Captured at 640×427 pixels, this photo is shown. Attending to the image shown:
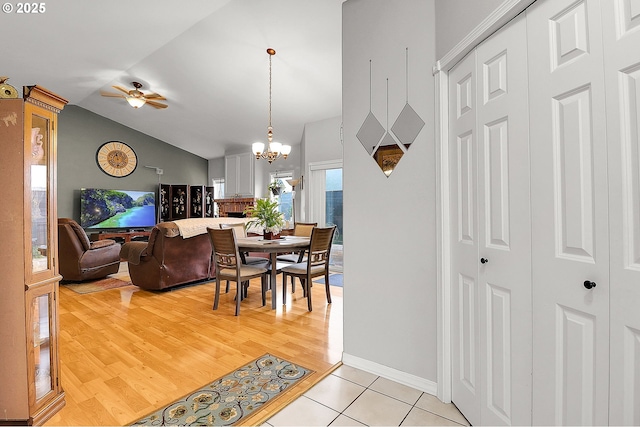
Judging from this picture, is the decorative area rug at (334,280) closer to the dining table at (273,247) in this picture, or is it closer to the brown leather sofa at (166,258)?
the dining table at (273,247)

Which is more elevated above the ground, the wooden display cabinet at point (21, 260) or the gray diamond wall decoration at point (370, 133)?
the gray diamond wall decoration at point (370, 133)

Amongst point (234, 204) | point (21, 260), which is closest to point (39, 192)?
point (21, 260)

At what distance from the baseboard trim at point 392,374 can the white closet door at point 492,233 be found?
0.18 meters

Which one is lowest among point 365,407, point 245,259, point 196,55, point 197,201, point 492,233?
point 365,407

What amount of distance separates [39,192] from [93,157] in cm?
697

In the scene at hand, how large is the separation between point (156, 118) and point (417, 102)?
23.2 feet

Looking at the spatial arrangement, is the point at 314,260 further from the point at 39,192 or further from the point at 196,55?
the point at 196,55

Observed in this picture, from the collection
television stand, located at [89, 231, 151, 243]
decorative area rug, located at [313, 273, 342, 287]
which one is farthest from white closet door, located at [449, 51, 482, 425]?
television stand, located at [89, 231, 151, 243]

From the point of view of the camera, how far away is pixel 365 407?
5.74ft

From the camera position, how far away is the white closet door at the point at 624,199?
2.99 feet

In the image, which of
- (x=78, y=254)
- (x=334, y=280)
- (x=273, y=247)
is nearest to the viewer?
(x=273, y=247)

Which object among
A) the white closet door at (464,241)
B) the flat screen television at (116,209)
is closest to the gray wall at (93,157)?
the flat screen television at (116,209)

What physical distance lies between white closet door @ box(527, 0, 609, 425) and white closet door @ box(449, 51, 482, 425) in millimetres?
339

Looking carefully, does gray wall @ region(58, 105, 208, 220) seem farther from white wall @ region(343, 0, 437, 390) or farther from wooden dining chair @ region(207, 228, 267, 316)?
white wall @ region(343, 0, 437, 390)
